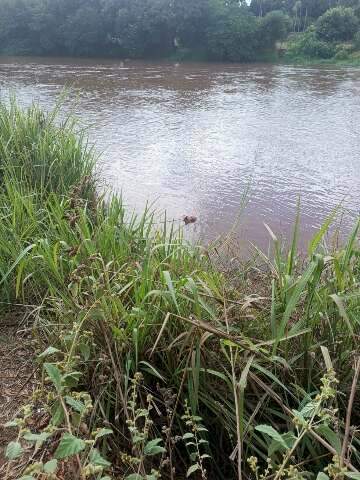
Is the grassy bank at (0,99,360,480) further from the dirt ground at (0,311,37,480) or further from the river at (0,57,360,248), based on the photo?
the river at (0,57,360,248)

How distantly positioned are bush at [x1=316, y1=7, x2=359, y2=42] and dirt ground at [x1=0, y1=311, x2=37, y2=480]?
30.4 m

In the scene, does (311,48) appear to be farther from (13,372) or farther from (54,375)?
(54,375)

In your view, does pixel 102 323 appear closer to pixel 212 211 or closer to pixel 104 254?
pixel 104 254

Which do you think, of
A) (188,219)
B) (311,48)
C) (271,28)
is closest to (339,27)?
(311,48)

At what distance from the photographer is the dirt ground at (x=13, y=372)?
1.30 meters

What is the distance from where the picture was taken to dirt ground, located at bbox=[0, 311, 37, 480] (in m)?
1.30

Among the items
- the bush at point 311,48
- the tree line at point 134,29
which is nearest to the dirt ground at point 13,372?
the tree line at point 134,29

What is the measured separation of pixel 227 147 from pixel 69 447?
670 cm

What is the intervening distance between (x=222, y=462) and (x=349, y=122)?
8606 mm

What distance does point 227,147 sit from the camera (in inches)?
285

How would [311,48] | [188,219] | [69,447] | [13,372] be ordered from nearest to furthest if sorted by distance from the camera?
[69,447]
[13,372]
[188,219]
[311,48]

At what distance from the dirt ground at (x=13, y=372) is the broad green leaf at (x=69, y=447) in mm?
398

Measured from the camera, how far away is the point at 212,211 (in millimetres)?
4812

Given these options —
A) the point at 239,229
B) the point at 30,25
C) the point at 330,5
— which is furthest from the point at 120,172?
the point at 330,5
